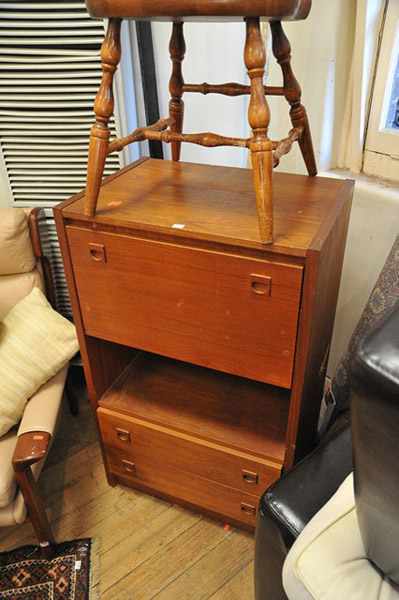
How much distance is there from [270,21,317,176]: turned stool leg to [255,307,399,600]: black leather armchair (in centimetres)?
66

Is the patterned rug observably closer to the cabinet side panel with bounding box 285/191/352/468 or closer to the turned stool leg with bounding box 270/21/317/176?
the cabinet side panel with bounding box 285/191/352/468

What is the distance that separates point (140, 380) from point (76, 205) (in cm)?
60

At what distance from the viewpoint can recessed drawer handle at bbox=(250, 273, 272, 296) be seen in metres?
0.86

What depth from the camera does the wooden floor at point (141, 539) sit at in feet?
4.09

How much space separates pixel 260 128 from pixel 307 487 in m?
0.65

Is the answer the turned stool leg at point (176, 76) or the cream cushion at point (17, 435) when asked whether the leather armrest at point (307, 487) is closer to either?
the cream cushion at point (17, 435)

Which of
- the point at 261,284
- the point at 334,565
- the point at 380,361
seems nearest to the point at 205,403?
the point at 261,284

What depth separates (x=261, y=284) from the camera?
0.87 metres

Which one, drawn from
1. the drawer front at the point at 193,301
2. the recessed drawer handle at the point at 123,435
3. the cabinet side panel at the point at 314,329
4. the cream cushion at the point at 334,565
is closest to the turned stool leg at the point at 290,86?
the cabinet side panel at the point at 314,329

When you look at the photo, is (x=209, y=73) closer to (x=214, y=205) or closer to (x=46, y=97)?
(x=46, y=97)

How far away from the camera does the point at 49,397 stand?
1271 mm

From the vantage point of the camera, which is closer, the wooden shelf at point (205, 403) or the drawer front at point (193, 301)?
the drawer front at point (193, 301)

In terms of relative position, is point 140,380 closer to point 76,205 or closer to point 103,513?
point 103,513

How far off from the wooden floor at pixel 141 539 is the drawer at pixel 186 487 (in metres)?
0.08
